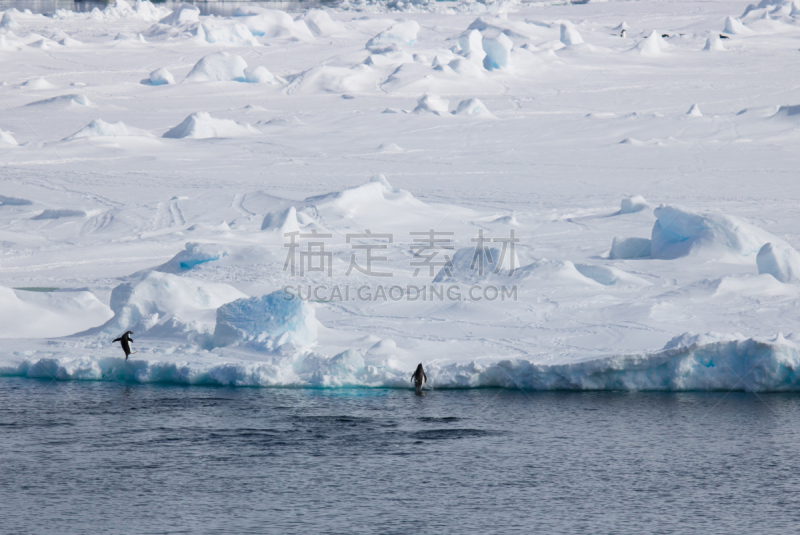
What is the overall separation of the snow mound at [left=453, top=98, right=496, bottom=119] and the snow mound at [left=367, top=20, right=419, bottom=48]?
501 inches

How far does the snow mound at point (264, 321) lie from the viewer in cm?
1297

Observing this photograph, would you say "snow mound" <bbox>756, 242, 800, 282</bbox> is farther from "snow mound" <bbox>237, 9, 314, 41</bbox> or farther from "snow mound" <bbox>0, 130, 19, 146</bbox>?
"snow mound" <bbox>237, 9, 314, 41</bbox>

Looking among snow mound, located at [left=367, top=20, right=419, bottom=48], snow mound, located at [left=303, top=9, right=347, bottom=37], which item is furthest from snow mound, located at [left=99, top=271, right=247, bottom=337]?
snow mound, located at [left=303, top=9, right=347, bottom=37]

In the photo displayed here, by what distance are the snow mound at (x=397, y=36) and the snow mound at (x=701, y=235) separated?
3058cm

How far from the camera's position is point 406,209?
71.7 feet

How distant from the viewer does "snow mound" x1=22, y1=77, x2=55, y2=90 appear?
131 feet

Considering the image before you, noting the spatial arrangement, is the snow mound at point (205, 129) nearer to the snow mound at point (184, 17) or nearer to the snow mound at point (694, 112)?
the snow mound at point (694, 112)

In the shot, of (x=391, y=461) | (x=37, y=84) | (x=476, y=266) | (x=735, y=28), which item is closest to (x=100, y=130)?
(x=37, y=84)

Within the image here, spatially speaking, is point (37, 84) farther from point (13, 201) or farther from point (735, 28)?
point (735, 28)

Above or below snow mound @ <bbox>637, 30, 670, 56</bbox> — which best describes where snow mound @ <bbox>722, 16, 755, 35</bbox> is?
above

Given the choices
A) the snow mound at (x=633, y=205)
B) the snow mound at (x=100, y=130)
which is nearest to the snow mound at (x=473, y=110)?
the snow mound at (x=100, y=130)

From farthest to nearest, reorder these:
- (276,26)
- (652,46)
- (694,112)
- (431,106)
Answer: (276,26), (652,46), (431,106), (694,112)

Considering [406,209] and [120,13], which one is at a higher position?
[120,13]

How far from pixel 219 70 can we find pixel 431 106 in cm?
1188
